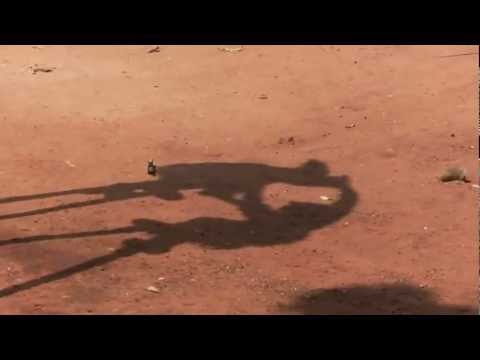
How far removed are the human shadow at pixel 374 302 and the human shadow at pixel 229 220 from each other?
39.5 inches

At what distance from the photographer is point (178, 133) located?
888 cm

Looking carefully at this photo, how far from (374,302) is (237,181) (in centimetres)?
258

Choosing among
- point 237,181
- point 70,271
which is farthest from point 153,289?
point 237,181

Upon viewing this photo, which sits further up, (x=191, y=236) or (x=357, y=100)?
(x=357, y=100)

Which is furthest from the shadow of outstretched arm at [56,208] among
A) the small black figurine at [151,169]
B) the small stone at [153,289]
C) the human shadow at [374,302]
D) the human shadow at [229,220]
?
the human shadow at [374,302]

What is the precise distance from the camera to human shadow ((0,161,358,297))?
20.4ft

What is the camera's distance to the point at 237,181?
7543mm

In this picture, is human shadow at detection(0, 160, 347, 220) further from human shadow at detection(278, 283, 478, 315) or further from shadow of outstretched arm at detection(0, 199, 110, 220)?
human shadow at detection(278, 283, 478, 315)

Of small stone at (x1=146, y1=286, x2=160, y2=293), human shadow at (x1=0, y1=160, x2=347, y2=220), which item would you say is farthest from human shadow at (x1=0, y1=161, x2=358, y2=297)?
small stone at (x1=146, y1=286, x2=160, y2=293)

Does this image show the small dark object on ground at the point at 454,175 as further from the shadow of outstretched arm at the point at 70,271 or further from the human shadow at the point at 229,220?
the shadow of outstretched arm at the point at 70,271

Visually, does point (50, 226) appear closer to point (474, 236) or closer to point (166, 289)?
point (166, 289)

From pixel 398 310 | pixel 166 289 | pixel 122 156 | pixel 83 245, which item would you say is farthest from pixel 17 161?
pixel 398 310

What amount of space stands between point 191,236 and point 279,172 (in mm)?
1718

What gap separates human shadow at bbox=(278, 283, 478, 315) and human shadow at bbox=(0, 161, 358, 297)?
100cm
